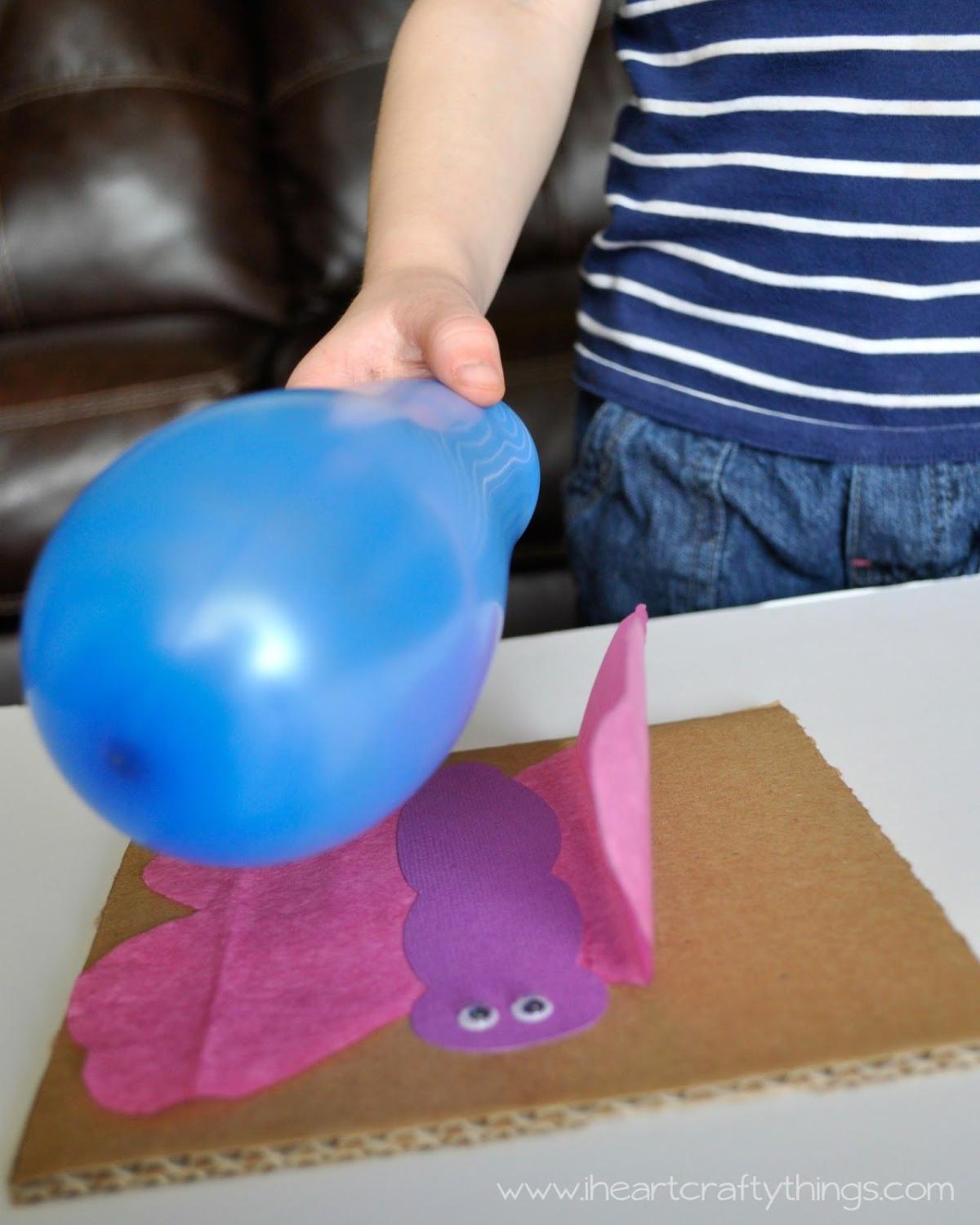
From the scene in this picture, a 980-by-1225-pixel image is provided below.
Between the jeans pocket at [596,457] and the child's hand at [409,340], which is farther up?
the child's hand at [409,340]

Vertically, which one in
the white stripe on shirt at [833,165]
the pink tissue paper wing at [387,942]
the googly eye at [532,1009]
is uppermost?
the white stripe on shirt at [833,165]

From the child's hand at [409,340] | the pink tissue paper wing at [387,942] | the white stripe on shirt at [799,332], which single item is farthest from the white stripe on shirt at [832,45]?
the pink tissue paper wing at [387,942]

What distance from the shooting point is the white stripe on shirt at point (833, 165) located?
1.83 feet

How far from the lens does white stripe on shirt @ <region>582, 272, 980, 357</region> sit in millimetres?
579

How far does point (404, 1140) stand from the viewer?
28 centimetres

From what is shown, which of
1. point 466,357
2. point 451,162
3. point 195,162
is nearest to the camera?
point 466,357

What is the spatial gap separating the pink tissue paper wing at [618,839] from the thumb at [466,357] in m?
0.09

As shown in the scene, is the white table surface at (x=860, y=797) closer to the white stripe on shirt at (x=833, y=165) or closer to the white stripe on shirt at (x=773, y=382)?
the white stripe on shirt at (x=773, y=382)

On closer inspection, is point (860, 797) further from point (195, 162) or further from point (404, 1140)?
point (195, 162)

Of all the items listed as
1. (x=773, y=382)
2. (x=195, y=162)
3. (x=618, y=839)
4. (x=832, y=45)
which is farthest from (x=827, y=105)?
(x=195, y=162)

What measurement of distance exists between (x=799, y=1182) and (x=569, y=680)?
0.29 m

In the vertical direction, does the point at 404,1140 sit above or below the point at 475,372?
below

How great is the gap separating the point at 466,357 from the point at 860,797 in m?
0.20

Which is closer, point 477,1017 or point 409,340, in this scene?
point 477,1017
